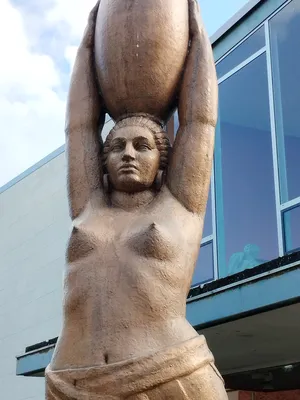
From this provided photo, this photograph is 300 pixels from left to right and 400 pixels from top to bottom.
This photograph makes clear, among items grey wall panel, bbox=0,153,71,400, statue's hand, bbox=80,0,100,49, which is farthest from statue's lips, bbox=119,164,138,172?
grey wall panel, bbox=0,153,71,400

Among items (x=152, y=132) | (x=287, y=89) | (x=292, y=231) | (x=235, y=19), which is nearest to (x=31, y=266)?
(x=235, y=19)

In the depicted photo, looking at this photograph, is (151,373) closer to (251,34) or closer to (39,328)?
(251,34)

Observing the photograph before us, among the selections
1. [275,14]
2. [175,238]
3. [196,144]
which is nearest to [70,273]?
[175,238]

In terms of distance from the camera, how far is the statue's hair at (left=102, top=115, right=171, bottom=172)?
3.33 meters

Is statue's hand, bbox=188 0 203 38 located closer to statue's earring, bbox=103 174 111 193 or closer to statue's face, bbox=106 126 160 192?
statue's face, bbox=106 126 160 192

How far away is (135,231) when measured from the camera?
308cm

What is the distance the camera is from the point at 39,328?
1311 cm

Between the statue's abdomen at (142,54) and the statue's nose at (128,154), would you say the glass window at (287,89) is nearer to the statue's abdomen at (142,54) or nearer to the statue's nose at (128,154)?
the statue's abdomen at (142,54)

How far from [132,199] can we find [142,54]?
26.5 inches

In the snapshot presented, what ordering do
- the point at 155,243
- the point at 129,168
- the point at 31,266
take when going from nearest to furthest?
the point at 155,243 → the point at 129,168 → the point at 31,266

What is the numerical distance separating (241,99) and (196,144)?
6700 millimetres

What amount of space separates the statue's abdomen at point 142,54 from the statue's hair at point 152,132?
0.08 meters

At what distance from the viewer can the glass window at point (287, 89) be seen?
866 cm

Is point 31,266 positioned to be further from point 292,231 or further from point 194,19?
point 194,19
